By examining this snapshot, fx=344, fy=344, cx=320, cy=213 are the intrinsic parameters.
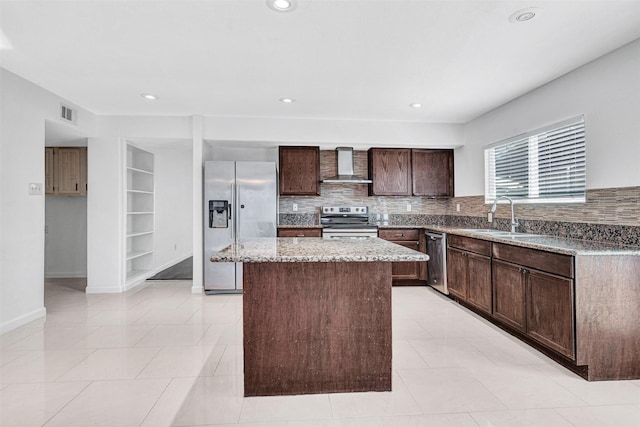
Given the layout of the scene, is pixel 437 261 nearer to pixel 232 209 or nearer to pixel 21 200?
pixel 232 209

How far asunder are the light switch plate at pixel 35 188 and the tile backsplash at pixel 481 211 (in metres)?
2.93

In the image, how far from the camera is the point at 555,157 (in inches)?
132

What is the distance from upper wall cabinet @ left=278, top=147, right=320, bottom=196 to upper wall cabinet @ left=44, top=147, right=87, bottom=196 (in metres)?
2.99

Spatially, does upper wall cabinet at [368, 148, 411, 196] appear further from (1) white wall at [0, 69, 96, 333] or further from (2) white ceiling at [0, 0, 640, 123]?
(1) white wall at [0, 69, 96, 333]

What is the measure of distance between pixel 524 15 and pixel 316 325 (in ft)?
7.80

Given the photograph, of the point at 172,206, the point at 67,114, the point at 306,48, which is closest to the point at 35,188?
the point at 67,114

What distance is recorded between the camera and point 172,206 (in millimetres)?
6844

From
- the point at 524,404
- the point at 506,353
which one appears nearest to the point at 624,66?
the point at 506,353

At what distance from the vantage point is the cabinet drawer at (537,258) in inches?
92.4

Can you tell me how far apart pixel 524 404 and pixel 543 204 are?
2156mm

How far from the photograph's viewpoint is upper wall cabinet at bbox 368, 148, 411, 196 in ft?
17.0

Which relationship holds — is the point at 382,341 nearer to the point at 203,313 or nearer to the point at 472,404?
the point at 472,404

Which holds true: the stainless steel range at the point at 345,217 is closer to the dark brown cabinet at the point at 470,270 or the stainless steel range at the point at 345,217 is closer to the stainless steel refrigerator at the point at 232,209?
the stainless steel refrigerator at the point at 232,209

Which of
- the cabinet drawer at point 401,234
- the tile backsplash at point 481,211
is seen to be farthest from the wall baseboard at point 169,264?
the cabinet drawer at point 401,234
